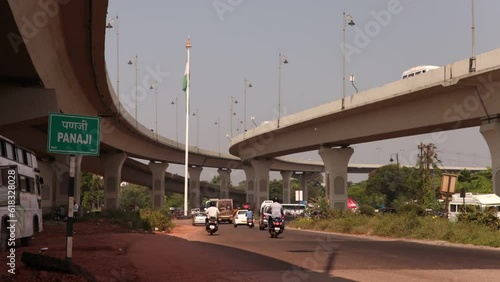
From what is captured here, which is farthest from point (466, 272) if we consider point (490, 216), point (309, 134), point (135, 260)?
point (309, 134)

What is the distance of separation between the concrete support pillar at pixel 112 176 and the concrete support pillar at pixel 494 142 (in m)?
39.0

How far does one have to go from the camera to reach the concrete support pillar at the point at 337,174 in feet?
164

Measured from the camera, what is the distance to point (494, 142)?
3117cm

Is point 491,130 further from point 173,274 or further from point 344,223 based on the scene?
point 173,274

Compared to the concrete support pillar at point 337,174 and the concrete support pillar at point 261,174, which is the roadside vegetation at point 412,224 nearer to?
the concrete support pillar at point 337,174

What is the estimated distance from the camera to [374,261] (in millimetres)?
16156

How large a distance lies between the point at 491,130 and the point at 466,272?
763 inches

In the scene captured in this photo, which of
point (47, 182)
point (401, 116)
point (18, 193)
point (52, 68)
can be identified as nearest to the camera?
point (18, 193)

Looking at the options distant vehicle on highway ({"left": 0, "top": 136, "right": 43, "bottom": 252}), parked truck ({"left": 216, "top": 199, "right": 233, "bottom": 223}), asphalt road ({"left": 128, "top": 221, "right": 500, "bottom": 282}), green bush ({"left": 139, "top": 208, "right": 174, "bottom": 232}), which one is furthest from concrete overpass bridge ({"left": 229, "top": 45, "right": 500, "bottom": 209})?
distant vehicle on highway ({"left": 0, "top": 136, "right": 43, "bottom": 252})

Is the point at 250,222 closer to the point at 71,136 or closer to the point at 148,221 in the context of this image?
the point at 148,221

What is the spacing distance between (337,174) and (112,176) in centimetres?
2524

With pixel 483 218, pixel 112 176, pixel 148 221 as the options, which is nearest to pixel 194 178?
pixel 112 176

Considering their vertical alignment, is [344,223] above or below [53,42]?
below

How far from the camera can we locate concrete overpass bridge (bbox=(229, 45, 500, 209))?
101 feet
